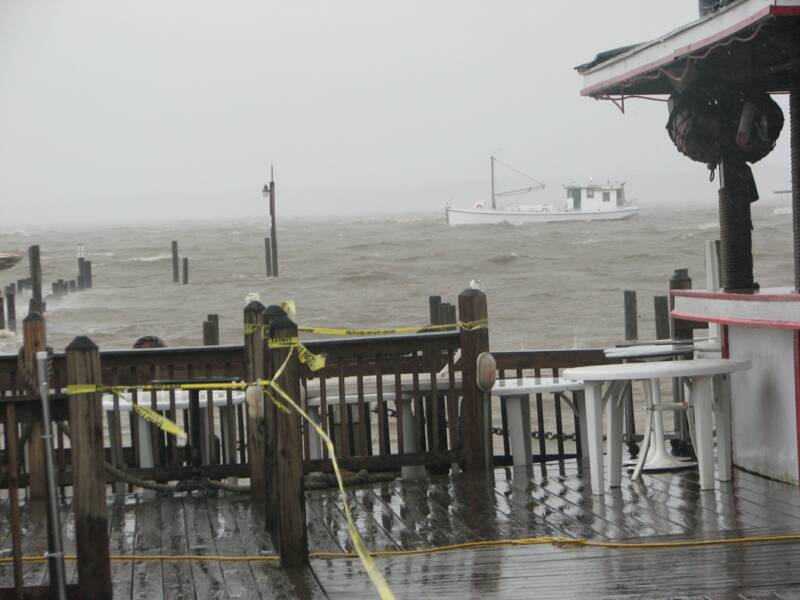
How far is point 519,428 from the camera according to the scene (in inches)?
398

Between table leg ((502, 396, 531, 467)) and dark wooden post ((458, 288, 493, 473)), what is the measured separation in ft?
1.22

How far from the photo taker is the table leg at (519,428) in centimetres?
997

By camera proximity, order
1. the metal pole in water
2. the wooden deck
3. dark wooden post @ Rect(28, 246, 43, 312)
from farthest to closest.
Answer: dark wooden post @ Rect(28, 246, 43, 312), the wooden deck, the metal pole in water

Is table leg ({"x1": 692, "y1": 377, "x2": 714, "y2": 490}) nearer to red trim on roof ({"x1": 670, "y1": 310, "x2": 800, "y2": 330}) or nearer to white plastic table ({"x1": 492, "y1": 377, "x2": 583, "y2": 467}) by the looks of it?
red trim on roof ({"x1": 670, "y1": 310, "x2": 800, "y2": 330})

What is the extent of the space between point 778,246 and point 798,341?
6961 cm

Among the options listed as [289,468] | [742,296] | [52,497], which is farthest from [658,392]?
[52,497]

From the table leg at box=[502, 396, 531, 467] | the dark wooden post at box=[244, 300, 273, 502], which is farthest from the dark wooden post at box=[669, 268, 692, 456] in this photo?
the dark wooden post at box=[244, 300, 273, 502]

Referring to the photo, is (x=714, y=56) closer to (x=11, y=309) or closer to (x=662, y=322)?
(x=662, y=322)

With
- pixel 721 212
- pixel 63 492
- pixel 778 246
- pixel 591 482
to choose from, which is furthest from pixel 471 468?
pixel 778 246

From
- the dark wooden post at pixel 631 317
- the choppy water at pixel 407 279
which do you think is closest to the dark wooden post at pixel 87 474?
the dark wooden post at pixel 631 317

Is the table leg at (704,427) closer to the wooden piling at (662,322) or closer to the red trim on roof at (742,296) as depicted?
the red trim on roof at (742,296)

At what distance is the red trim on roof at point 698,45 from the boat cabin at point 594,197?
100694 millimetres

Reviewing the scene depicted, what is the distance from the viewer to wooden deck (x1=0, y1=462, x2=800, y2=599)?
20.1 ft

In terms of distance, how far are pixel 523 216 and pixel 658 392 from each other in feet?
354
